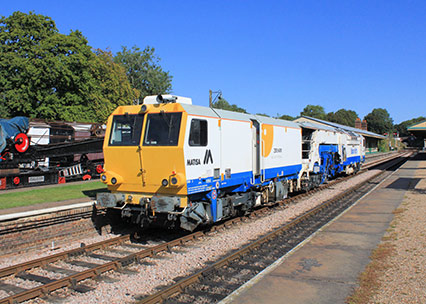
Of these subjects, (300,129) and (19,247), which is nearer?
(19,247)

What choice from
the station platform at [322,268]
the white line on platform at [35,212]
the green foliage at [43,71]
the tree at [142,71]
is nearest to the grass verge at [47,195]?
the white line on platform at [35,212]

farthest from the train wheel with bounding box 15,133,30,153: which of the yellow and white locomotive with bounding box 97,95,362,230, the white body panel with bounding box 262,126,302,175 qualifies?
the white body panel with bounding box 262,126,302,175

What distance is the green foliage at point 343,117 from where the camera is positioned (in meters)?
116

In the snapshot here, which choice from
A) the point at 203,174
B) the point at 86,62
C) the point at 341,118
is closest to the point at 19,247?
the point at 203,174

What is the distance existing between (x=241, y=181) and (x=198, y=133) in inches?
111

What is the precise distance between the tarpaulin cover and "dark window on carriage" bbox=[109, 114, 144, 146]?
26.3 ft

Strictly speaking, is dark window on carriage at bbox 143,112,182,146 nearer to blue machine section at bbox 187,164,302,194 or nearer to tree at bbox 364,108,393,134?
blue machine section at bbox 187,164,302,194

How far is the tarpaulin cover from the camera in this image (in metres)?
14.9

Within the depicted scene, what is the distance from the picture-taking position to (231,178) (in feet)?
34.6

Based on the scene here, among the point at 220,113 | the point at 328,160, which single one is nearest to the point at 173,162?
the point at 220,113

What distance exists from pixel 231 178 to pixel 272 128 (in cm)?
348

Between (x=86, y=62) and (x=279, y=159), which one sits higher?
(x=86, y=62)

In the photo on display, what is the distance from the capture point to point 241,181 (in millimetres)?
11148

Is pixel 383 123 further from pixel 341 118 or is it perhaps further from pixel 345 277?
pixel 345 277
